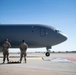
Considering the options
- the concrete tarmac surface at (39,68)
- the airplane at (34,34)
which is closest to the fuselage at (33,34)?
the airplane at (34,34)

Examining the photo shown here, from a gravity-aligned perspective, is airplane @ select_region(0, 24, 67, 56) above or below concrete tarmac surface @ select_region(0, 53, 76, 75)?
above

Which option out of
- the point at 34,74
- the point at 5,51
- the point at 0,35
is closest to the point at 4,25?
the point at 0,35

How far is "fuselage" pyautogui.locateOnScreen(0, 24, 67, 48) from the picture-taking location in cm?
3391

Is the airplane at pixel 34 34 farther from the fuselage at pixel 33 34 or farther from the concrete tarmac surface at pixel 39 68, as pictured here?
the concrete tarmac surface at pixel 39 68

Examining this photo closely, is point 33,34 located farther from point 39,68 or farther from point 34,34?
point 39,68

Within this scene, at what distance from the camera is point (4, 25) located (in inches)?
1391

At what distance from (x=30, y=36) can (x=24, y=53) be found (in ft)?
47.7

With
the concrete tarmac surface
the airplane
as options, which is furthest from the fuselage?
the concrete tarmac surface

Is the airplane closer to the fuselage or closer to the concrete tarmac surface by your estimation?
the fuselage

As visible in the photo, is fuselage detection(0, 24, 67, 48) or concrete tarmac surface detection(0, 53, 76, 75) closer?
concrete tarmac surface detection(0, 53, 76, 75)

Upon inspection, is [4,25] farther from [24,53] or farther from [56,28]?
[24,53]

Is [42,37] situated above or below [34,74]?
above

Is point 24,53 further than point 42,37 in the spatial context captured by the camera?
No

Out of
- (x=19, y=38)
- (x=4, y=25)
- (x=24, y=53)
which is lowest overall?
(x=24, y=53)
